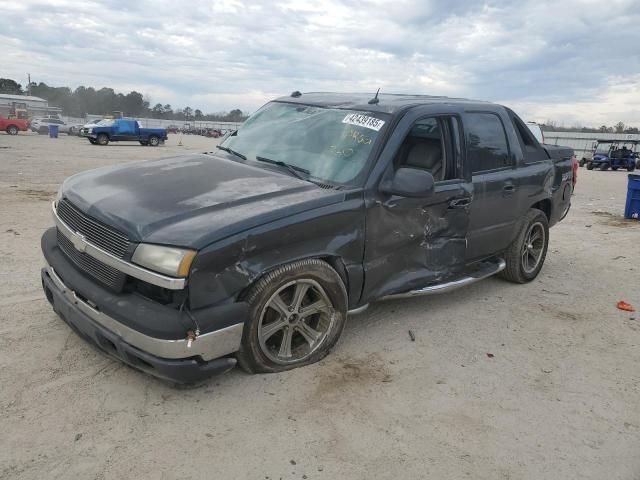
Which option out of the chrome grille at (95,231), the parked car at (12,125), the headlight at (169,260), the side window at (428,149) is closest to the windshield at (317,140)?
the side window at (428,149)

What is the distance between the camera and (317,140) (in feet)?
13.0

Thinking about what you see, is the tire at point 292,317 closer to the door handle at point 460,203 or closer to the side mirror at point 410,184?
the side mirror at point 410,184

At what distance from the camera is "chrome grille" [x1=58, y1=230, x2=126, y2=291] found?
2.89 m

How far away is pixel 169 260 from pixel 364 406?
55.3 inches

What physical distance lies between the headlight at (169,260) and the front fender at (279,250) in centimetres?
5

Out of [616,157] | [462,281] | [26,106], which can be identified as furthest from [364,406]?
[26,106]

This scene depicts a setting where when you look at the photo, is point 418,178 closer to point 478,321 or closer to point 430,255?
point 430,255

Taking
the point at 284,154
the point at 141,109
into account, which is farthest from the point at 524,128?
the point at 141,109

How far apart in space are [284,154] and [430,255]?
140cm

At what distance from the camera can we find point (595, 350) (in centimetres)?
406

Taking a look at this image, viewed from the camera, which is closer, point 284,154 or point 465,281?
point 284,154

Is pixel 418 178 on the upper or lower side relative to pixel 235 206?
upper

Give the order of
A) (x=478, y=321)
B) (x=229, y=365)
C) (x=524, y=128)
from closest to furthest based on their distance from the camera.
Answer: (x=229, y=365) → (x=478, y=321) → (x=524, y=128)

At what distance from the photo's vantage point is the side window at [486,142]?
14.9 feet
